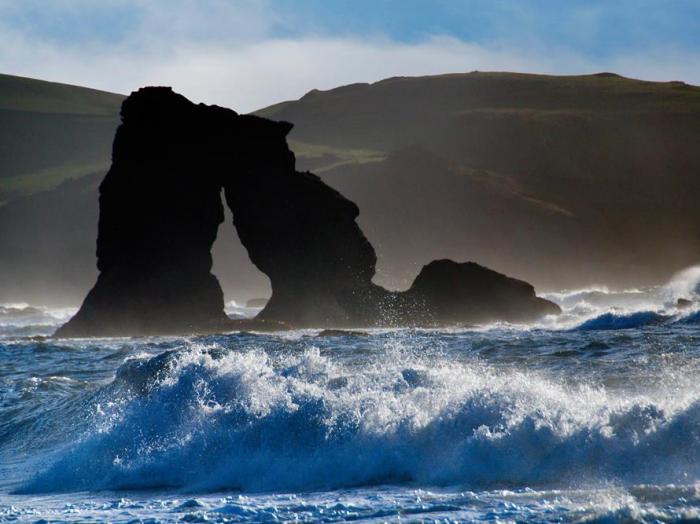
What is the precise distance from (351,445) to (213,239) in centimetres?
3029

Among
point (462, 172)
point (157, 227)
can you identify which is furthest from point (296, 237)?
point (462, 172)

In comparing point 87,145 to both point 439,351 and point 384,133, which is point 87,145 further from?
point 439,351

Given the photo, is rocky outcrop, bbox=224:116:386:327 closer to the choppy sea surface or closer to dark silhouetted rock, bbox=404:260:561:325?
dark silhouetted rock, bbox=404:260:561:325

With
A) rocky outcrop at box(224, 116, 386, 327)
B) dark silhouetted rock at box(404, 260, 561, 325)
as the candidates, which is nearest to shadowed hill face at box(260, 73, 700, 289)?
rocky outcrop at box(224, 116, 386, 327)

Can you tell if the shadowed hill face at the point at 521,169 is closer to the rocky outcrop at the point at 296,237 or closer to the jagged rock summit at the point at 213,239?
the rocky outcrop at the point at 296,237

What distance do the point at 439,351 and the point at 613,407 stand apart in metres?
13.3

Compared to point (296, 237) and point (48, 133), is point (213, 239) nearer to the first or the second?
point (296, 237)

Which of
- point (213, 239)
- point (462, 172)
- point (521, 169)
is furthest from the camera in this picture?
point (521, 169)

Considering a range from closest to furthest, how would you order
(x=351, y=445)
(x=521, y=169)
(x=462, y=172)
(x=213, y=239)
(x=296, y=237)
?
(x=351, y=445) < (x=296, y=237) < (x=213, y=239) < (x=462, y=172) < (x=521, y=169)

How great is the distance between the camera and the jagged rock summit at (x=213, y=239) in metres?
40.6

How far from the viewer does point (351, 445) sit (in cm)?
1283

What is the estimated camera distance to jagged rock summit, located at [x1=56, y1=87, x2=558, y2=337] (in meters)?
40.6

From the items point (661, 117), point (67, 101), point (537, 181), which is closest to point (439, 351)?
point (537, 181)

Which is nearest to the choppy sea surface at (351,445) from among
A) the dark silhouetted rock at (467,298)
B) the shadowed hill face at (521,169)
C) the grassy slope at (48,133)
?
the dark silhouetted rock at (467,298)
